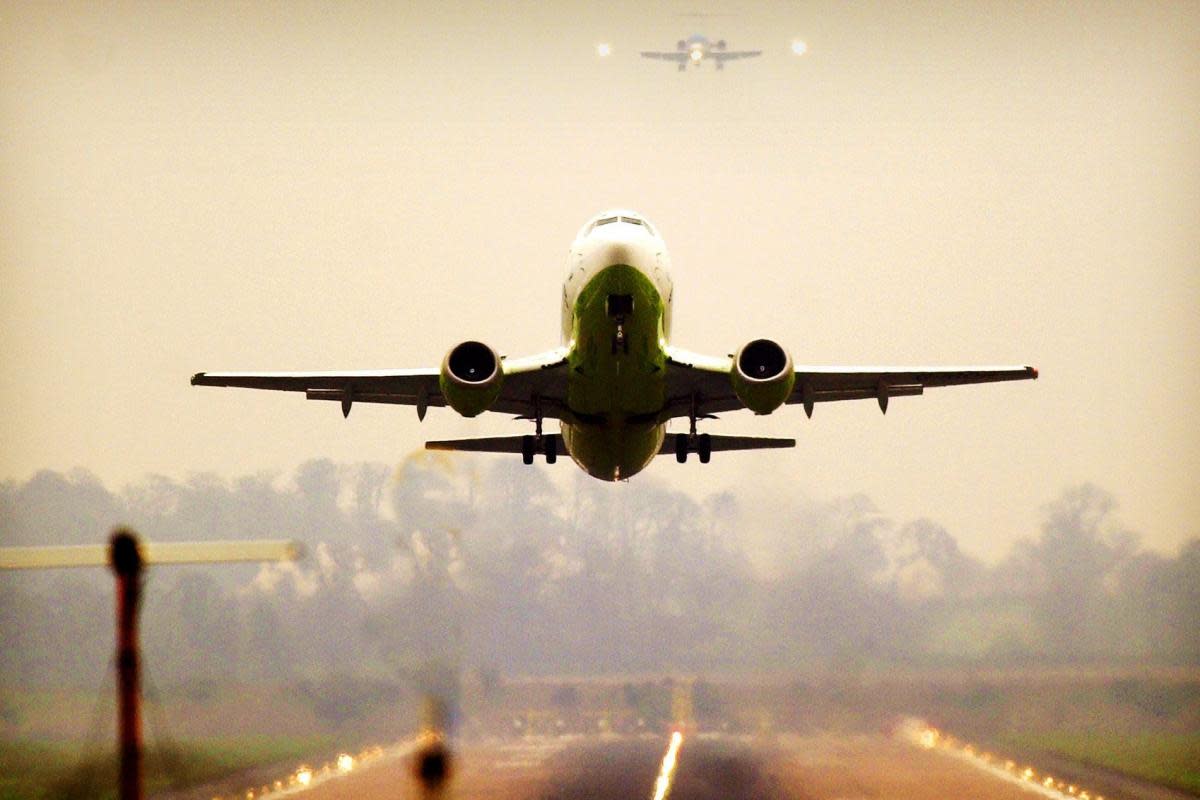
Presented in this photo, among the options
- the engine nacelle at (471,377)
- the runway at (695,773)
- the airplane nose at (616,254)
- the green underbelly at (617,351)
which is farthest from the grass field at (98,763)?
the airplane nose at (616,254)

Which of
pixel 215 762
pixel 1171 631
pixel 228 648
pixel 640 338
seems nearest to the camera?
pixel 640 338

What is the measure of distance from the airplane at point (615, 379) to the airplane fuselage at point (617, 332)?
0.08 ft

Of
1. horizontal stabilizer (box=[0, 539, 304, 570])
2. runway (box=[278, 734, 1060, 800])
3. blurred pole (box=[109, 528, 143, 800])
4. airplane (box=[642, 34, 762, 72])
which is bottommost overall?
runway (box=[278, 734, 1060, 800])

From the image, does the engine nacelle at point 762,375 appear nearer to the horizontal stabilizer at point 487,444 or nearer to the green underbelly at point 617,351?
the green underbelly at point 617,351

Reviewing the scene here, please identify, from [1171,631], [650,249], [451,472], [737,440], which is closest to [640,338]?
[650,249]

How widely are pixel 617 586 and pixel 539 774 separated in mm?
8293

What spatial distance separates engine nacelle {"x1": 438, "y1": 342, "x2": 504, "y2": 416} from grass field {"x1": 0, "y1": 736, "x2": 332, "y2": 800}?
9021 mm

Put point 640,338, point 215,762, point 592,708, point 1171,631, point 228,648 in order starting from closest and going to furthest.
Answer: point 640,338 < point 215,762 < point 228,648 < point 592,708 < point 1171,631

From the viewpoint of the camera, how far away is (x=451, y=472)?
127 feet

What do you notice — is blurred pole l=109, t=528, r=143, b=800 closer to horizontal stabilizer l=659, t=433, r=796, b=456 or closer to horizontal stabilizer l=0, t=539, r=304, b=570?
horizontal stabilizer l=0, t=539, r=304, b=570

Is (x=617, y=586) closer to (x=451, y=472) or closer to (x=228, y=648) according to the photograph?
(x=451, y=472)

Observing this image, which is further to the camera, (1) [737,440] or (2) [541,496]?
(2) [541,496]

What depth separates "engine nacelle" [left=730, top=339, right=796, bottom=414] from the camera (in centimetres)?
2862

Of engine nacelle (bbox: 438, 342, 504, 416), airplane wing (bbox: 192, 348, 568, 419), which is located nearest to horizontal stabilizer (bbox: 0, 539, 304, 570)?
engine nacelle (bbox: 438, 342, 504, 416)
